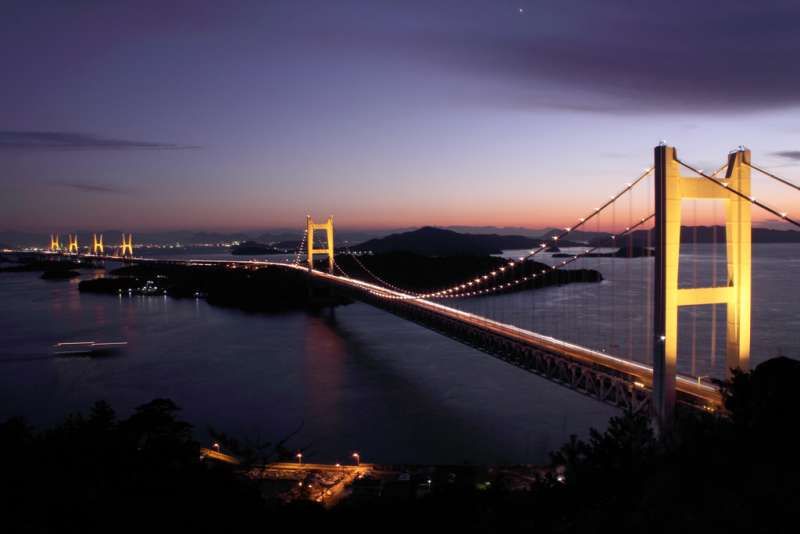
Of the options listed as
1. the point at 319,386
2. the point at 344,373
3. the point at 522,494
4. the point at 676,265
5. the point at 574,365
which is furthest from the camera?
the point at 344,373

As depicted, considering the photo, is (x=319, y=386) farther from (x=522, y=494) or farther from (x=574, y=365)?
(x=522, y=494)

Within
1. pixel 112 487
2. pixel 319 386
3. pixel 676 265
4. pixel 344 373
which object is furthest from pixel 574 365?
pixel 344 373

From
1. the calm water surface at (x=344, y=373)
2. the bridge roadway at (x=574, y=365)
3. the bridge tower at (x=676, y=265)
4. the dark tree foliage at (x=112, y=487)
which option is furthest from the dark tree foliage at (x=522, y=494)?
the calm water surface at (x=344, y=373)

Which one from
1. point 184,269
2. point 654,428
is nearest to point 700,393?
point 654,428

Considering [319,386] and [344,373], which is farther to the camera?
[344,373]

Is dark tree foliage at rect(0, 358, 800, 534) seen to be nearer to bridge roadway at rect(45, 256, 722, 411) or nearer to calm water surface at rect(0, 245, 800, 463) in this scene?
bridge roadway at rect(45, 256, 722, 411)

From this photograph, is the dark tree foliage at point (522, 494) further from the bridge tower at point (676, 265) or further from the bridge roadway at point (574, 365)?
the bridge roadway at point (574, 365)

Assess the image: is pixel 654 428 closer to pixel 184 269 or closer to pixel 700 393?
pixel 700 393

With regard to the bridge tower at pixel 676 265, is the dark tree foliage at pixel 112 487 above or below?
below
